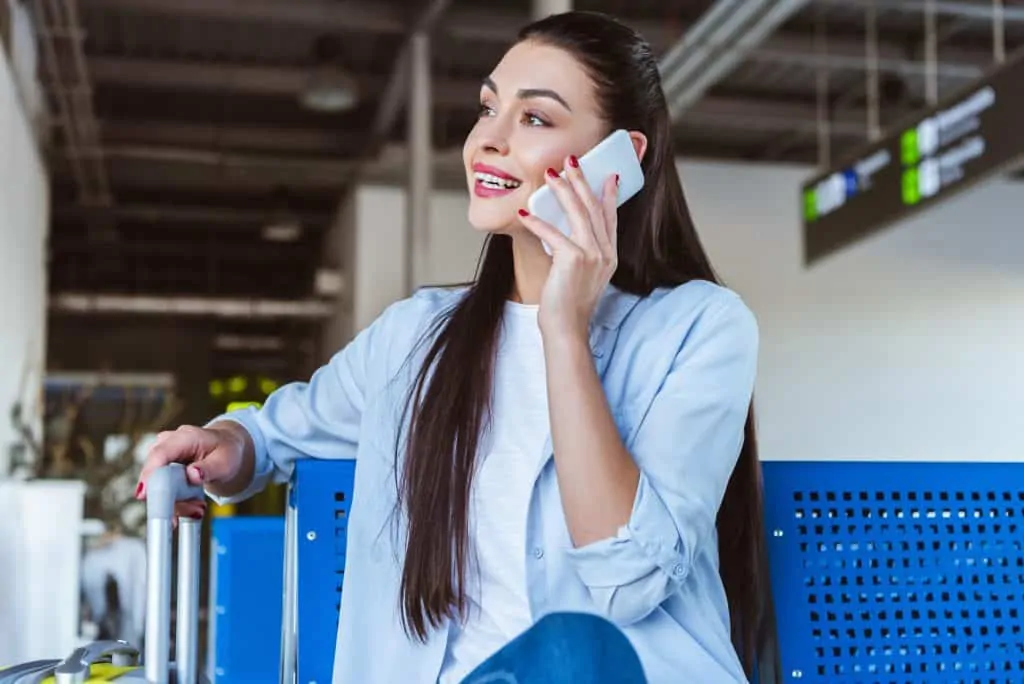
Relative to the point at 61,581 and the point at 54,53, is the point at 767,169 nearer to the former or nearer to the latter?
the point at 54,53

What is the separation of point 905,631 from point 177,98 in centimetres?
946

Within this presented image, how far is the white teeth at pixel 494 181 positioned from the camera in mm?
1548

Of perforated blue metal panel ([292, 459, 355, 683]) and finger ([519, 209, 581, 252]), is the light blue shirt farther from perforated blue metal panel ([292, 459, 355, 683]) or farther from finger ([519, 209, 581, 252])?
finger ([519, 209, 581, 252])

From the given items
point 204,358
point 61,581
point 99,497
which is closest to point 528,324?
point 61,581

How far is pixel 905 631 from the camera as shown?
185 cm

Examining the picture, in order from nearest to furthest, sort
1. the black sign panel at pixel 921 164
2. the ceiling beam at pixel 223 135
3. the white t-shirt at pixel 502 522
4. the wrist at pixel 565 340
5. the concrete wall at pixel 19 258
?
the wrist at pixel 565 340 < the white t-shirt at pixel 502 522 < the black sign panel at pixel 921 164 < the concrete wall at pixel 19 258 < the ceiling beam at pixel 223 135

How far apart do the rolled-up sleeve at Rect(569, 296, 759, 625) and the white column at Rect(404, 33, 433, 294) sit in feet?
22.7

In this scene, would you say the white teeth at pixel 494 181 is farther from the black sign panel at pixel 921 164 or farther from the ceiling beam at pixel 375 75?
the ceiling beam at pixel 375 75

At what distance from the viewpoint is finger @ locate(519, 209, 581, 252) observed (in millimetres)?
1394

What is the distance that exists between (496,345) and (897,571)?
0.71 metres

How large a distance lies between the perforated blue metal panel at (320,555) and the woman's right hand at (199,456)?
135mm

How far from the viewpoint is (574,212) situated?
1417mm

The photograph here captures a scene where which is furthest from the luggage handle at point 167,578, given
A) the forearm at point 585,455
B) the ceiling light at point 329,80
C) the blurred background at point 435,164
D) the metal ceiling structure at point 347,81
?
the ceiling light at point 329,80

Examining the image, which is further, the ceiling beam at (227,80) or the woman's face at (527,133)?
the ceiling beam at (227,80)
